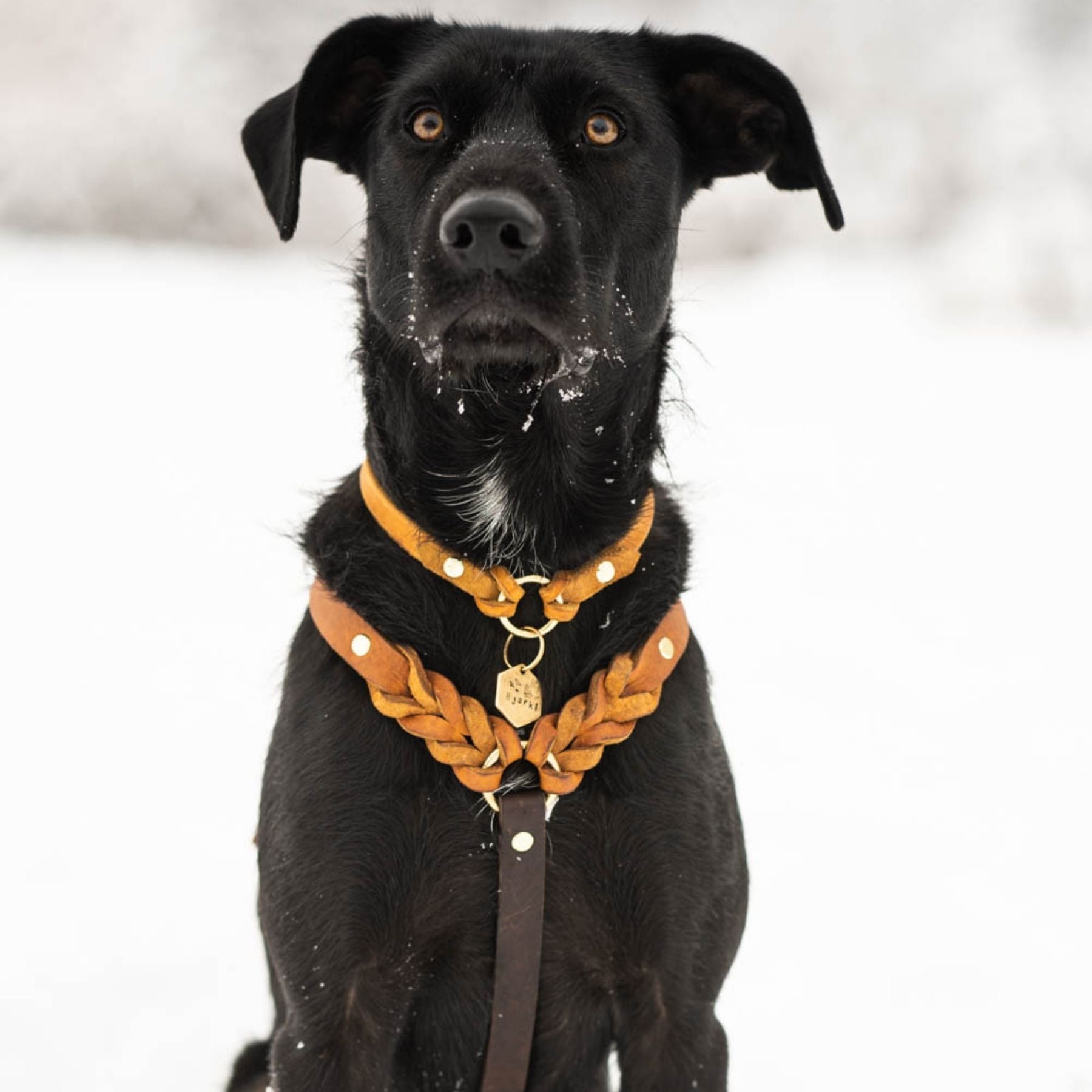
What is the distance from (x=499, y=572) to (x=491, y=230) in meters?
0.55

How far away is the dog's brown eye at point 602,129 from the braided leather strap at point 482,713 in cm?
83

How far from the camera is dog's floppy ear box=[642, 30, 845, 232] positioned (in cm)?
247

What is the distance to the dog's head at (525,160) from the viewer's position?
82.4 inches

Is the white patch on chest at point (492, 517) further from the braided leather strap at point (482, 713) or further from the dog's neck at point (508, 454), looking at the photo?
the braided leather strap at point (482, 713)

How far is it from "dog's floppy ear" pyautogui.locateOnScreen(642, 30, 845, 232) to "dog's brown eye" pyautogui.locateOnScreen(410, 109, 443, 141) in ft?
1.43

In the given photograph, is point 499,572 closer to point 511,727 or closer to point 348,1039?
point 511,727

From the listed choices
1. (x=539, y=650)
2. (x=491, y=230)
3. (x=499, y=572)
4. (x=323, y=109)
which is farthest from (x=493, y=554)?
(x=323, y=109)

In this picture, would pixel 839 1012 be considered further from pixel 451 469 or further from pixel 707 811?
pixel 451 469

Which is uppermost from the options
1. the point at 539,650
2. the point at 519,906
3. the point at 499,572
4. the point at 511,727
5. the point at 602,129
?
the point at 602,129

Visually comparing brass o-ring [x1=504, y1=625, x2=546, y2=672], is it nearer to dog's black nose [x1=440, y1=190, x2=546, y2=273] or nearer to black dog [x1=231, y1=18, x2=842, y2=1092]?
black dog [x1=231, y1=18, x2=842, y2=1092]

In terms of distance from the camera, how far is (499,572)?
2297 millimetres

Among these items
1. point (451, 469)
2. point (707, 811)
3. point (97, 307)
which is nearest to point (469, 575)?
point (451, 469)

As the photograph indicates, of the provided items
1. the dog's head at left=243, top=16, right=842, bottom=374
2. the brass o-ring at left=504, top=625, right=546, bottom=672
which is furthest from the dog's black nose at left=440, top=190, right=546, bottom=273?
the brass o-ring at left=504, top=625, right=546, bottom=672

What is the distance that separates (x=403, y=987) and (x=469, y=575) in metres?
0.62
